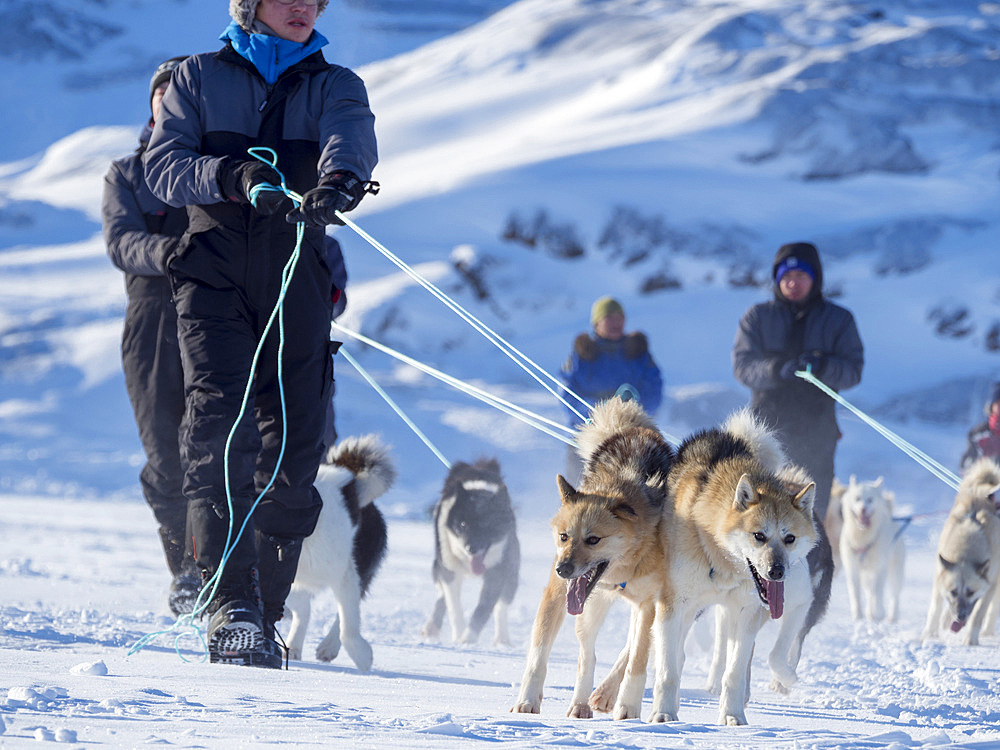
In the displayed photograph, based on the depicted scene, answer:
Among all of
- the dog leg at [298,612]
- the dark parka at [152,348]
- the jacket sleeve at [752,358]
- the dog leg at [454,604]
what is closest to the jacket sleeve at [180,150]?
the dark parka at [152,348]

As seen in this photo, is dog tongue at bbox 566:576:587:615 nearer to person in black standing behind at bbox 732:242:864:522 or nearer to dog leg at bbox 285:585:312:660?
dog leg at bbox 285:585:312:660

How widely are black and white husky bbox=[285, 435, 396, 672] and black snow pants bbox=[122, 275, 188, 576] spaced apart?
53cm

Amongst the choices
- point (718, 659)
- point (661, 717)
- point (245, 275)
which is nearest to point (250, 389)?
point (245, 275)

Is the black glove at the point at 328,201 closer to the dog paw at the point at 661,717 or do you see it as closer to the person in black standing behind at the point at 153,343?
the person in black standing behind at the point at 153,343

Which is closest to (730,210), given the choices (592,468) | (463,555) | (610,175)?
(610,175)

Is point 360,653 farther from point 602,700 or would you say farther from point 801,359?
point 801,359

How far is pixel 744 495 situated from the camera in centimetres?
319

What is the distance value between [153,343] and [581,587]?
7.11 feet

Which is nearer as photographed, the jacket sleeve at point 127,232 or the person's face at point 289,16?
the person's face at point 289,16

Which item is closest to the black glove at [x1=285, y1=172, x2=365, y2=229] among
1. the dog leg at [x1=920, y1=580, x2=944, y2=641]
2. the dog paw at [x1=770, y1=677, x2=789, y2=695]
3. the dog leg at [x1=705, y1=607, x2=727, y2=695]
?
the dog leg at [x1=705, y1=607, x2=727, y2=695]

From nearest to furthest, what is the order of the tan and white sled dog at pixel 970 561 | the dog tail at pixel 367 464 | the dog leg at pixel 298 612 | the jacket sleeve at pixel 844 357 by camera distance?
the dog leg at pixel 298 612 < the dog tail at pixel 367 464 < the jacket sleeve at pixel 844 357 < the tan and white sled dog at pixel 970 561

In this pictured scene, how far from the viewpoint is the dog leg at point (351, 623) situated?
398 centimetres

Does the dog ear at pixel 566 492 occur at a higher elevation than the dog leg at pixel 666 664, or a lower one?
higher

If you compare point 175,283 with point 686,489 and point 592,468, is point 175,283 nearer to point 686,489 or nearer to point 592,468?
point 592,468
